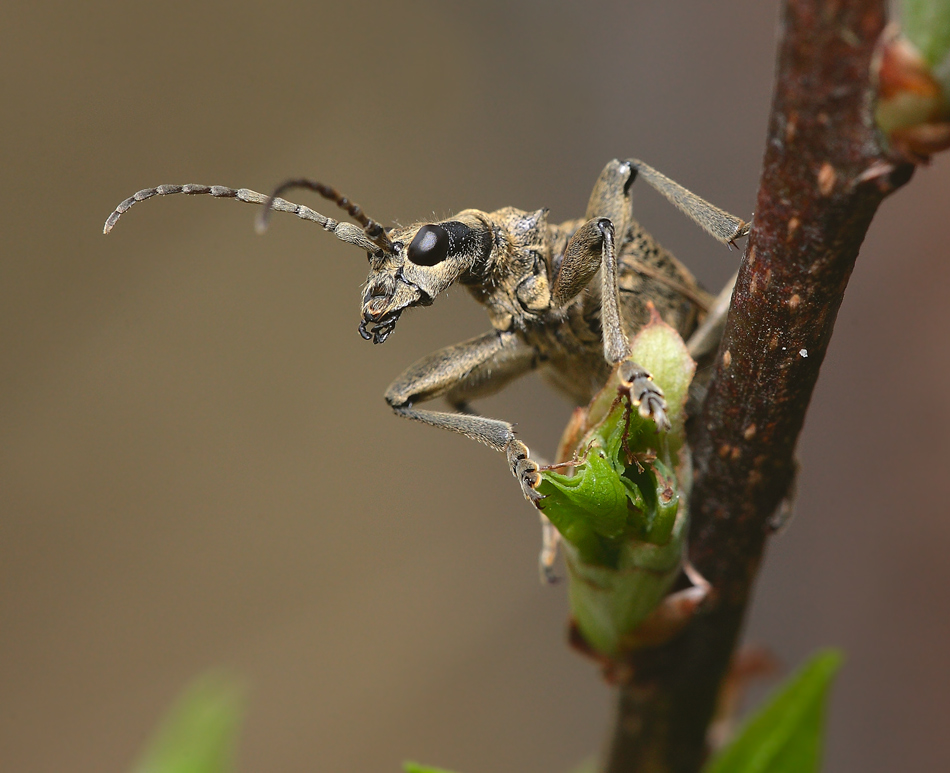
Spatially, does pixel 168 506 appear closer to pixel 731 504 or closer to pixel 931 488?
pixel 931 488

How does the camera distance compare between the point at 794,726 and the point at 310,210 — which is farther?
the point at 310,210

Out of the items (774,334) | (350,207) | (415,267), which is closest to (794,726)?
(774,334)

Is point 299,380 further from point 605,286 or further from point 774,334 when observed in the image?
point 774,334

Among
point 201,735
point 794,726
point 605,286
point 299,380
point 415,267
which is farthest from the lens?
point 299,380

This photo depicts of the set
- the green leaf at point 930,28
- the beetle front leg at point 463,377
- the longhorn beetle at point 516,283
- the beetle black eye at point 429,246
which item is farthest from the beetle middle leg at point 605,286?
the green leaf at point 930,28

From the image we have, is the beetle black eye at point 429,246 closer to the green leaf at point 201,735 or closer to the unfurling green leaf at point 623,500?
the unfurling green leaf at point 623,500

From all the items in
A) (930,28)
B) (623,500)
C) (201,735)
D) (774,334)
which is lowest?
(201,735)

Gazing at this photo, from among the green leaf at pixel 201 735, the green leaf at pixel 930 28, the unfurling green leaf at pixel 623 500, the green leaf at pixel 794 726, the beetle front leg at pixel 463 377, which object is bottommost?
the green leaf at pixel 201 735
